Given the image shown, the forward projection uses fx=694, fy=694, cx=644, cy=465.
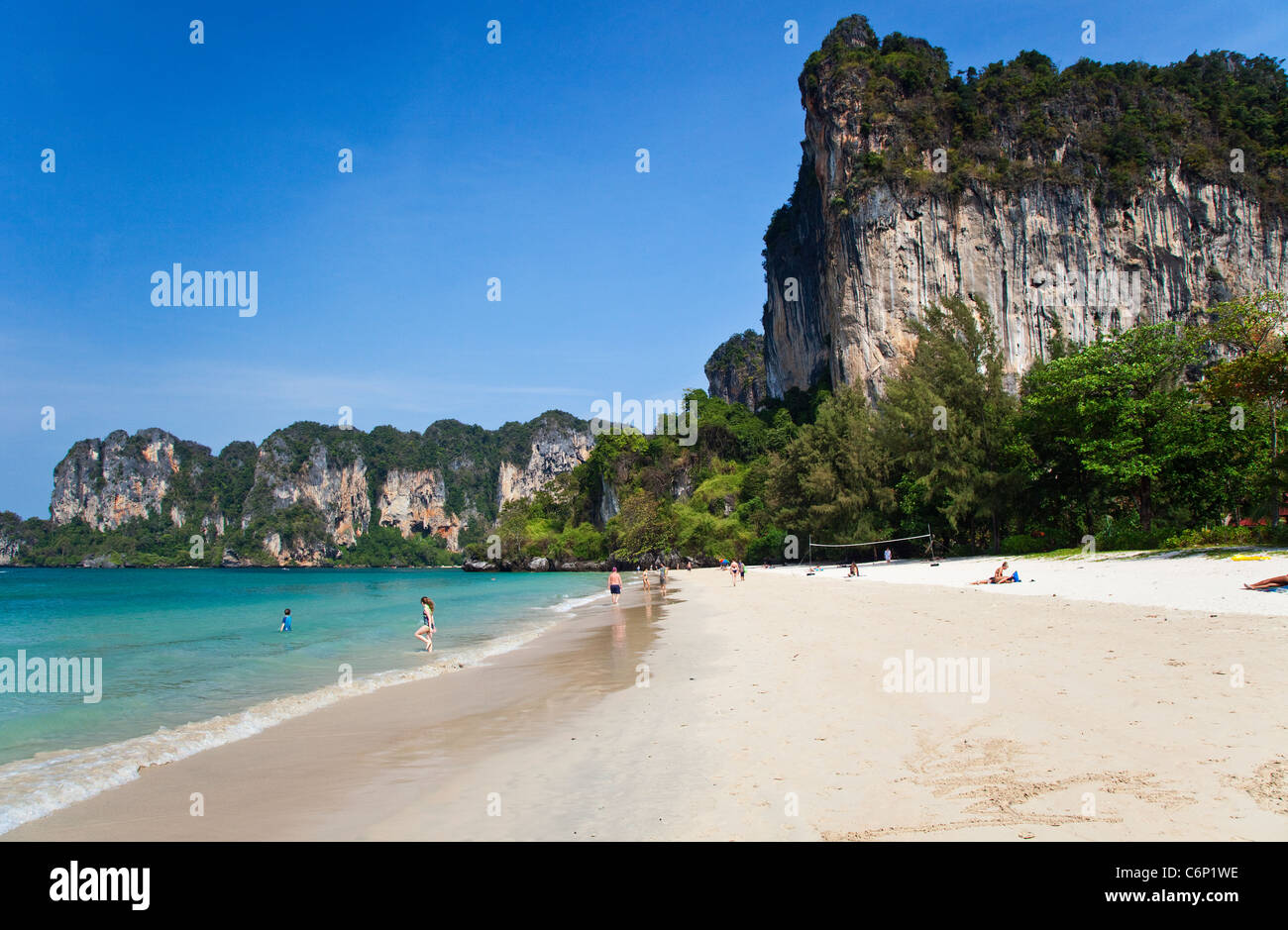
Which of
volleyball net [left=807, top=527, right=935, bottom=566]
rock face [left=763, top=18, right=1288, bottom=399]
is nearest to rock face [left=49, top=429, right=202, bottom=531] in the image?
rock face [left=763, top=18, right=1288, bottom=399]

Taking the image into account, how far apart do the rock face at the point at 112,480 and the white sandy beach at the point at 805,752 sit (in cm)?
22049

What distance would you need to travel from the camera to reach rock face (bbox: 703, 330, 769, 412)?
135m

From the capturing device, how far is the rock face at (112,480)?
186625 millimetres

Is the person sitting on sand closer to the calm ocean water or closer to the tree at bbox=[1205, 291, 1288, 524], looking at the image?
the tree at bbox=[1205, 291, 1288, 524]

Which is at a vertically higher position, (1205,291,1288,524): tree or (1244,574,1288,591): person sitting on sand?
(1205,291,1288,524): tree

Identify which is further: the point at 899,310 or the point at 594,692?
the point at 899,310

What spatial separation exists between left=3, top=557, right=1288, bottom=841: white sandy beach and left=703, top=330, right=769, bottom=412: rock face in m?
121

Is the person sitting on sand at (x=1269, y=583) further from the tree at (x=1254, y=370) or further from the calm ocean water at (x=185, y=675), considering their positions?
the calm ocean water at (x=185, y=675)

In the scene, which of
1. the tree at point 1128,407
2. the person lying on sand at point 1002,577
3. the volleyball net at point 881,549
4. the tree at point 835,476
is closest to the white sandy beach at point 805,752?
the person lying on sand at point 1002,577

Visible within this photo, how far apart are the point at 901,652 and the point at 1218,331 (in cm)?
1955

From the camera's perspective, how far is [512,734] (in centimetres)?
771
